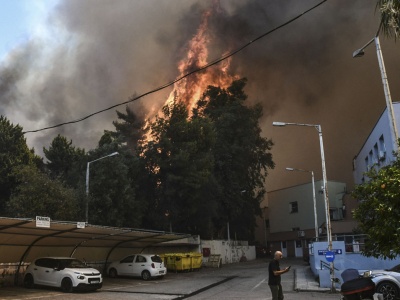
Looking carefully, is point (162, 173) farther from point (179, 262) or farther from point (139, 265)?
point (139, 265)

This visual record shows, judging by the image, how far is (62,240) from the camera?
2427 centimetres

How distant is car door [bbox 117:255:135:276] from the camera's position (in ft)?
91.4

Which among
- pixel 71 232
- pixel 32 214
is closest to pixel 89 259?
pixel 32 214

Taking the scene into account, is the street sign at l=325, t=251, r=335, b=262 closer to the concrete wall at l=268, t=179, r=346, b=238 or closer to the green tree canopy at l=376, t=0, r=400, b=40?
the green tree canopy at l=376, t=0, r=400, b=40

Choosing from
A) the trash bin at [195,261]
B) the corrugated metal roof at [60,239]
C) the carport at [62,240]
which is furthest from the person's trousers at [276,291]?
the trash bin at [195,261]

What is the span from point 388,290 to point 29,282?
17.2m

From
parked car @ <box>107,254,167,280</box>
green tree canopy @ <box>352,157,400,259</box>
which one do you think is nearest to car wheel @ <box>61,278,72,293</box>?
parked car @ <box>107,254,167,280</box>

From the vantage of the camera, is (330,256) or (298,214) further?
(298,214)

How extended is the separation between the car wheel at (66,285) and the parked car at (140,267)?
7499 millimetres

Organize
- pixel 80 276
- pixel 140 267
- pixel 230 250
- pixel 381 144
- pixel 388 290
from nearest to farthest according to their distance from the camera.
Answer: pixel 388 290 < pixel 80 276 < pixel 140 267 < pixel 381 144 < pixel 230 250

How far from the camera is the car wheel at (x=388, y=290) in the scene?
46.9 ft

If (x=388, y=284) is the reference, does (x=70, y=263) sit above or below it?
above

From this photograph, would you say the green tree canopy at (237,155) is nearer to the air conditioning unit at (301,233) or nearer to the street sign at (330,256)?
the air conditioning unit at (301,233)

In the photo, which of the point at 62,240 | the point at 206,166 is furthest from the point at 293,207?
the point at 62,240
